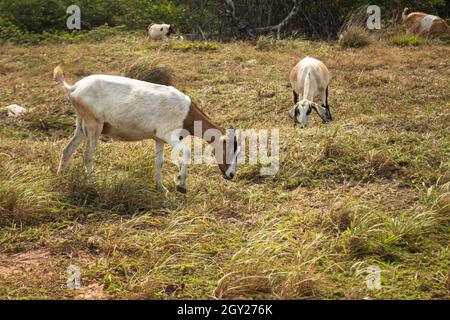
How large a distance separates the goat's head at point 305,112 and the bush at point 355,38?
19.3 feet

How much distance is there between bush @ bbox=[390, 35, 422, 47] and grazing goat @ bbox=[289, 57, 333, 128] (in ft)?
17.0

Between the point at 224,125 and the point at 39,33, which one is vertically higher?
the point at 224,125

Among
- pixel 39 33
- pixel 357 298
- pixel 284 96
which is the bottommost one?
pixel 39 33

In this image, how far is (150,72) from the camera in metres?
10.3

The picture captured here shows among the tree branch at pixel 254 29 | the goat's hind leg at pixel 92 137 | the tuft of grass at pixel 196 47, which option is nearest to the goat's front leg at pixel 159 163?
the goat's hind leg at pixel 92 137

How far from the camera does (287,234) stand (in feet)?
16.9

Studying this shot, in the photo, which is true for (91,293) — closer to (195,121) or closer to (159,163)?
(159,163)

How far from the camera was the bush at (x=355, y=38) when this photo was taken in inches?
562

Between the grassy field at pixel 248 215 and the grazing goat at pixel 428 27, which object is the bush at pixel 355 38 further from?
the grassy field at pixel 248 215

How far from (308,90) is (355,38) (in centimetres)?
557

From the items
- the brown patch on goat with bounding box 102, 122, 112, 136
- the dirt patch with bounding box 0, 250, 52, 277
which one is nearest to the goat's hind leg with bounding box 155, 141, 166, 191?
the brown patch on goat with bounding box 102, 122, 112, 136

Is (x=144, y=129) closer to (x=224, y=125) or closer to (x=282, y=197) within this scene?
(x=282, y=197)

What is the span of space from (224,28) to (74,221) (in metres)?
13.3

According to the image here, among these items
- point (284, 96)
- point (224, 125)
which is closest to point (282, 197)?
point (224, 125)
